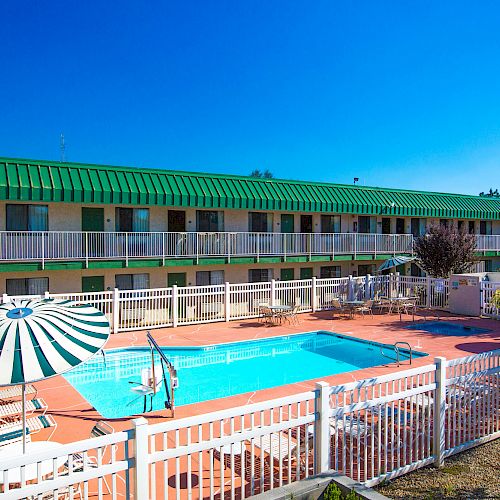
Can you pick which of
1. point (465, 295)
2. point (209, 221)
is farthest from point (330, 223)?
point (465, 295)

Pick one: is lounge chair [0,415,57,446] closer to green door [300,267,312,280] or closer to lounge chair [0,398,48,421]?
lounge chair [0,398,48,421]

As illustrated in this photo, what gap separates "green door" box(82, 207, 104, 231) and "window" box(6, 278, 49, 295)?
299cm

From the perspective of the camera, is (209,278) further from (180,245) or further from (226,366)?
(226,366)

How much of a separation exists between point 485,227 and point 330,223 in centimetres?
1651

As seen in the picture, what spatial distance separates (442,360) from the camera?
6199mm

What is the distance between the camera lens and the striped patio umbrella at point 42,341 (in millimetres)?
4535

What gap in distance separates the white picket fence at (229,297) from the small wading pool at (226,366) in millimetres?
2465

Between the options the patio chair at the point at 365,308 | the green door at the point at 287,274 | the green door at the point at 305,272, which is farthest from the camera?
the green door at the point at 305,272

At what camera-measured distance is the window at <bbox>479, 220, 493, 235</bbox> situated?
1445 inches

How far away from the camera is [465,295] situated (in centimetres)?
1966

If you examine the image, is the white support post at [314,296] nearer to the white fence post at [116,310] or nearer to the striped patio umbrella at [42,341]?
the white fence post at [116,310]

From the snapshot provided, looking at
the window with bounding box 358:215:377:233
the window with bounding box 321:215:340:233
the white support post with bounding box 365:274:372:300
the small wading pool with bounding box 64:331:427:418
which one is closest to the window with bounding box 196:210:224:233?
the window with bounding box 321:215:340:233

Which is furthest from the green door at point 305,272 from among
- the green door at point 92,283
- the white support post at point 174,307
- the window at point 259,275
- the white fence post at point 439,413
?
the white fence post at point 439,413

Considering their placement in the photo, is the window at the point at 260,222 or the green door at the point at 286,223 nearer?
the window at the point at 260,222
